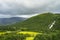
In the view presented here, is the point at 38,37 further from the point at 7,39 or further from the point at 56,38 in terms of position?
the point at 7,39

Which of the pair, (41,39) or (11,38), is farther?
(11,38)

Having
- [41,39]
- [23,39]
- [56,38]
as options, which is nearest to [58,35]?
[56,38]

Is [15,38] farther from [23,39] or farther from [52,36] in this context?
[52,36]

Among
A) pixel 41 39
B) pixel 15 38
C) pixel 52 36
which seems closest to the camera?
pixel 41 39

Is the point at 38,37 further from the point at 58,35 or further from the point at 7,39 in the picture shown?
the point at 7,39

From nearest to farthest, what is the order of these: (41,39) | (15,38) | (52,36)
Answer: (41,39)
(52,36)
(15,38)

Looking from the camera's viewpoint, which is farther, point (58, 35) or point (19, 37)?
point (19, 37)

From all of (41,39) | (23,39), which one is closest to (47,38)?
(41,39)
